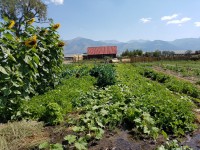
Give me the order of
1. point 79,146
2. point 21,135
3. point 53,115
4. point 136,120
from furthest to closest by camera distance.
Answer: point 53,115 < point 136,120 < point 21,135 < point 79,146

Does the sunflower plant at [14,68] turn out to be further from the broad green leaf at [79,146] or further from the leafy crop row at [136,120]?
the broad green leaf at [79,146]

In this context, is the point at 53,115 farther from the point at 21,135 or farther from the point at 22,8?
the point at 22,8

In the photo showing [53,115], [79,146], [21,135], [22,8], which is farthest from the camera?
[22,8]

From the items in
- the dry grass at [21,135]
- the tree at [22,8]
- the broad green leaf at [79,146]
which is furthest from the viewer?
the tree at [22,8]

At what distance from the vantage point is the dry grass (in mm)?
4834

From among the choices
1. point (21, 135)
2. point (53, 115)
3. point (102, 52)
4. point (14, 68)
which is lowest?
point (21, 135)

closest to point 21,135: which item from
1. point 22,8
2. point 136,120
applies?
point 136,120

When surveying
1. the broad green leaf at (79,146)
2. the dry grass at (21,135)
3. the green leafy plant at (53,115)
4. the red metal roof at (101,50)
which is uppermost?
the red metal roof at (101,50)

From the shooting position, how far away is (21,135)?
528 centimetres

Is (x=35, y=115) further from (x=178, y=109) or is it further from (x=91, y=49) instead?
(x=91, y=49)

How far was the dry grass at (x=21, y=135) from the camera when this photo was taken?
190 inches

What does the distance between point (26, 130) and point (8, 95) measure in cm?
108

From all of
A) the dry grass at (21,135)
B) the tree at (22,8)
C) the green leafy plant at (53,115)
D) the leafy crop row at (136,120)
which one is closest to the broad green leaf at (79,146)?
the leafy crop row at (136,120)

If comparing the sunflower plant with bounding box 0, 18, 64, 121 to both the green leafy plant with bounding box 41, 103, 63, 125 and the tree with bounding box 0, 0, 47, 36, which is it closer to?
the green leafy plant with bounding box 41, 103, 63, 125
